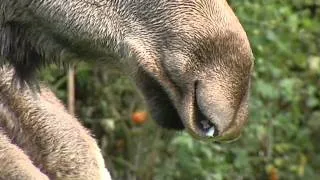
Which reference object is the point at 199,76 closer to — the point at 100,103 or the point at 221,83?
the point at 221,83

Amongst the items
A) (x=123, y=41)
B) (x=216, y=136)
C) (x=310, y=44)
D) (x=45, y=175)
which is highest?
(x=123, y=41)

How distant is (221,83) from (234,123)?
0.30ft

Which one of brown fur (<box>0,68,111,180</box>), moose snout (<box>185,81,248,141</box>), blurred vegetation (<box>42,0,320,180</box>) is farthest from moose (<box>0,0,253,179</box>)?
blurred vegetation (<box>42,0,320,180</box>)

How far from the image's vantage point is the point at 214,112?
2146 millimetres

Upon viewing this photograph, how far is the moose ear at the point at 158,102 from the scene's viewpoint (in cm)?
224

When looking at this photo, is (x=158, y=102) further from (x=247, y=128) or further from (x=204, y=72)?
(x=247, y=128)

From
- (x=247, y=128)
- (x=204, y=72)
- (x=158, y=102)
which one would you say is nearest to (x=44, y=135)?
(x=158, y=102)

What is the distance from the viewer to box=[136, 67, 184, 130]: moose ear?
224 centimetres

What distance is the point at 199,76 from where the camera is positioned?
2158mm

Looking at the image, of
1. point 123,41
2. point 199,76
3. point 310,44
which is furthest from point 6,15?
point 310,44

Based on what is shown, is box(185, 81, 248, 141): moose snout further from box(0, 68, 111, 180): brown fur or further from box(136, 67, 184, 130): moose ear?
box(0, 68, 111, 180): brown fur

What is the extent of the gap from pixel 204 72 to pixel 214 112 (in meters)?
0.08

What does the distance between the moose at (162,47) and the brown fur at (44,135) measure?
0.48 metres

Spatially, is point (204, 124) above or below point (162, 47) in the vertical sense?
below
